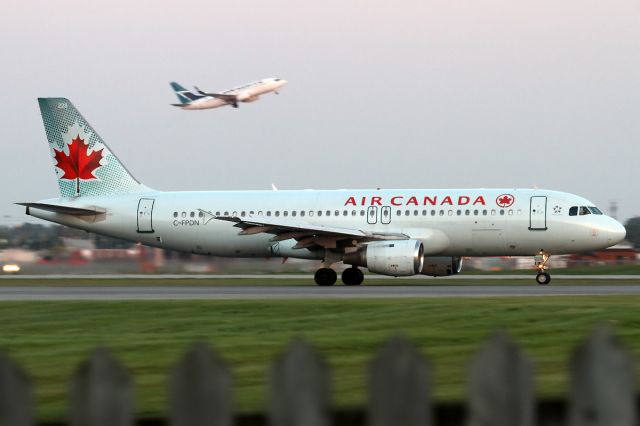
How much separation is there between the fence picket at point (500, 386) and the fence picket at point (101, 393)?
1138mm

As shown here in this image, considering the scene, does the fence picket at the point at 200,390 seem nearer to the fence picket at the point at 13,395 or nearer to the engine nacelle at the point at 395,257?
the fence picket at the point at 13,395

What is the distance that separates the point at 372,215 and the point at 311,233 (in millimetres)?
2513

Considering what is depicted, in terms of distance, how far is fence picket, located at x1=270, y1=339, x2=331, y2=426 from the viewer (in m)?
3.46

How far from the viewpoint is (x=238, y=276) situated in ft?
166

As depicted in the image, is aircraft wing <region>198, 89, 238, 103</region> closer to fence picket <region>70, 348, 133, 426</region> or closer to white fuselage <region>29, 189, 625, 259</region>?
white fuselage <region>29, 189, 625, 259</region>

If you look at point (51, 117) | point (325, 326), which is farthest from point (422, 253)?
point (325, 326)

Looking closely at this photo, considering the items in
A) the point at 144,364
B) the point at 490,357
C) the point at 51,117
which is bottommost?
the point at 144,364

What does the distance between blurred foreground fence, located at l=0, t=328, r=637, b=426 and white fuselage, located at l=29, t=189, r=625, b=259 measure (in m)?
33.2

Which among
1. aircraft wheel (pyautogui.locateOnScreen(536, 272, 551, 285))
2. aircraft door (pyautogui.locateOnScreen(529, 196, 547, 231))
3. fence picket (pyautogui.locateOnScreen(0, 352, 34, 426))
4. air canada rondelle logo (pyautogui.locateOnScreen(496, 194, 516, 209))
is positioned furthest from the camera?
air canada rondelle logo (pyautogui.locateOnScreen(496, 194, 516, 209))

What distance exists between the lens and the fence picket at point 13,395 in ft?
11.2

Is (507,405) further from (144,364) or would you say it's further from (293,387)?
(144,364)

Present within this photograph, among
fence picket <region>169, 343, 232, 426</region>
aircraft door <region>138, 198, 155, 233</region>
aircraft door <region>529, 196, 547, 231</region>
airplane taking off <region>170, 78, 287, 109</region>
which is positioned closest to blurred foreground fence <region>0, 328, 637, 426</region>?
fence picket <region>169, 343, 232, 426</region>

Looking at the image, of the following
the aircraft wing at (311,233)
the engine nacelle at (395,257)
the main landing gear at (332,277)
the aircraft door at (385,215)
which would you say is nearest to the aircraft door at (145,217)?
the aircraft wing at (311,233)

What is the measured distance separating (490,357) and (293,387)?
0.65 meters
